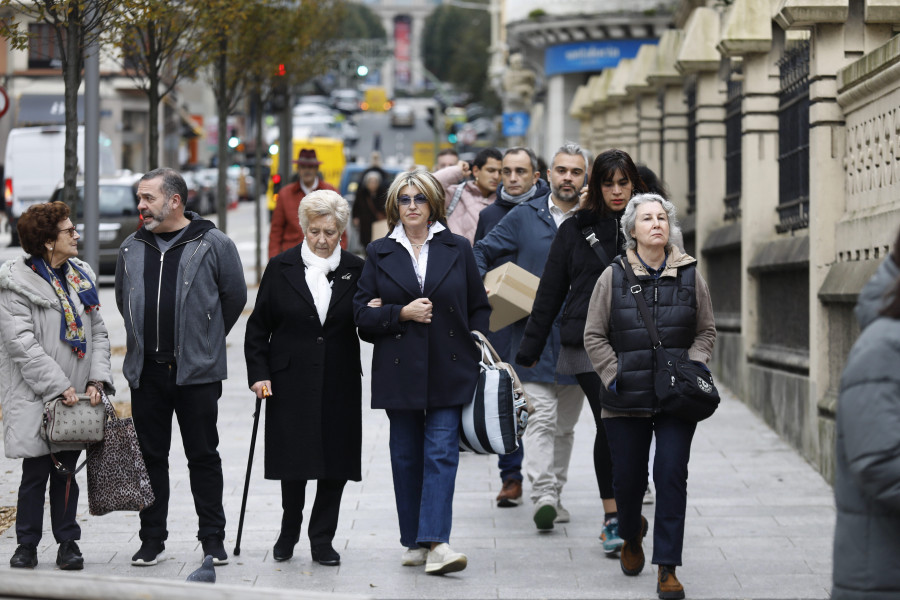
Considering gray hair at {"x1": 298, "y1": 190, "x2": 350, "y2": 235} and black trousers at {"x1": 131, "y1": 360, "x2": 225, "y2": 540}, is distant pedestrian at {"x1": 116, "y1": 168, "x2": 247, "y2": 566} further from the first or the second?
gray hair at {"x1": 298, "y1": 190, "x2": 350, "y2": 235}

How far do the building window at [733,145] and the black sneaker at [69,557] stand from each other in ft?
26.7

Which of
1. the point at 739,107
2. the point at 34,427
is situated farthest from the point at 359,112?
the point at 34,427

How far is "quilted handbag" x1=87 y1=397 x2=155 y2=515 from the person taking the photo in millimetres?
7180

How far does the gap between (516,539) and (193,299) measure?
2049 millimetres

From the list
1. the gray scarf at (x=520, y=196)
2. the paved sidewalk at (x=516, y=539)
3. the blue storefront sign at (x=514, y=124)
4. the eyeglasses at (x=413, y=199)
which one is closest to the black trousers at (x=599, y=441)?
the paved sidewalk at (x=516, y=539)

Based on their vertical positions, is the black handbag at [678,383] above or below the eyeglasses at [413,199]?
below

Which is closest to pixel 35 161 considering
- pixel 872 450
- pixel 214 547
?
pixel 214 547

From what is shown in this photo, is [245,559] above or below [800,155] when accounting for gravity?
below

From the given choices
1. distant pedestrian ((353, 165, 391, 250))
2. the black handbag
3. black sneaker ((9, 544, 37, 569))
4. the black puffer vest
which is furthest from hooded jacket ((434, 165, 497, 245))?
distant pedestrian ((353, 165, 391, 250))

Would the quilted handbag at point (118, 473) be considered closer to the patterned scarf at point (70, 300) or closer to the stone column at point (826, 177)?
the patterned scarf at point (70, 300)

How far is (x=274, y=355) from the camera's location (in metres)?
7.37

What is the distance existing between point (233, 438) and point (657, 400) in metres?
5.51

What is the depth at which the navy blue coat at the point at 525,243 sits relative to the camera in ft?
27.7

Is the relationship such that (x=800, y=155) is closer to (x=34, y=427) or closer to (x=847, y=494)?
(x=34, y=427)
